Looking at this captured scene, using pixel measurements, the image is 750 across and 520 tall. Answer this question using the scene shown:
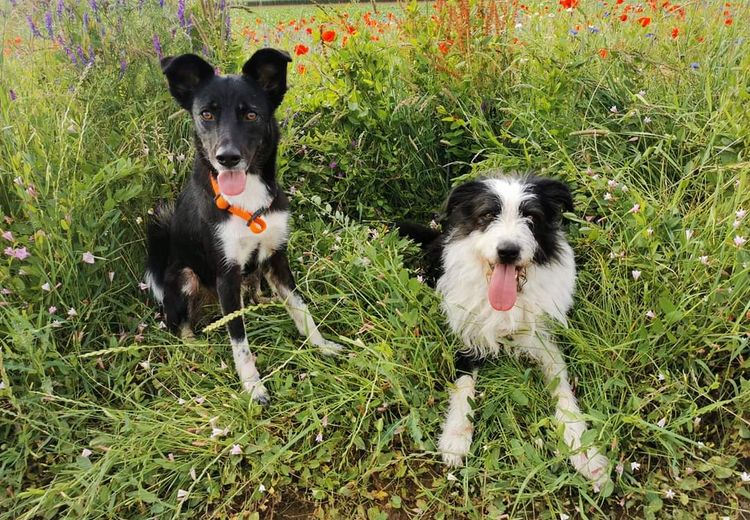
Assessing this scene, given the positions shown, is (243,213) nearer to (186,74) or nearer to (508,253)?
(186,74)

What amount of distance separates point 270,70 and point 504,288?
5.07ft

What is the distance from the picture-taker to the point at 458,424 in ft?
7.48

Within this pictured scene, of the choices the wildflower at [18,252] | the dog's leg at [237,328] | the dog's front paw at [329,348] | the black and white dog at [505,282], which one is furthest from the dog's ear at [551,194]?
the wildflower at [18,252]

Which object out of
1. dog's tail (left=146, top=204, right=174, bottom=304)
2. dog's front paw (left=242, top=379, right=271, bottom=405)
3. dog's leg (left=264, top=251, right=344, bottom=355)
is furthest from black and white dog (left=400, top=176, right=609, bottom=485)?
dog's tail (left=146, top=204, right=174, bottom=304)

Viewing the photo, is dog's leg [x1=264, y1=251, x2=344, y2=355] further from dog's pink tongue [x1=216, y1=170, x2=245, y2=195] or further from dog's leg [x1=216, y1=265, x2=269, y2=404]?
dog's pink tongue [x1=216, y1=170, x2=245, y2=195]

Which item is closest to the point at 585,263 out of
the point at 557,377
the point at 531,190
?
the point at 531,190

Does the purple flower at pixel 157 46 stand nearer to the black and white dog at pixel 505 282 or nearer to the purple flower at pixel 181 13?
the purple flower at pixel 181 13

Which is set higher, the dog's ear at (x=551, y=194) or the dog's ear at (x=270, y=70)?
the dog's ear at (x=270, y=70)

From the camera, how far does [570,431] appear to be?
7.31 ft

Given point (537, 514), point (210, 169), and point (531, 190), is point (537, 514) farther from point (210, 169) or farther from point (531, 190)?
point (210, 169)

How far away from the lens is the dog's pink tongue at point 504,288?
234cm

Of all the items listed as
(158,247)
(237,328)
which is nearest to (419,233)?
(237,328)

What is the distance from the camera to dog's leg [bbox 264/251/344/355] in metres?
2.69

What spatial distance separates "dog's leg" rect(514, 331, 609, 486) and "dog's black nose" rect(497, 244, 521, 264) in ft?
1.47
